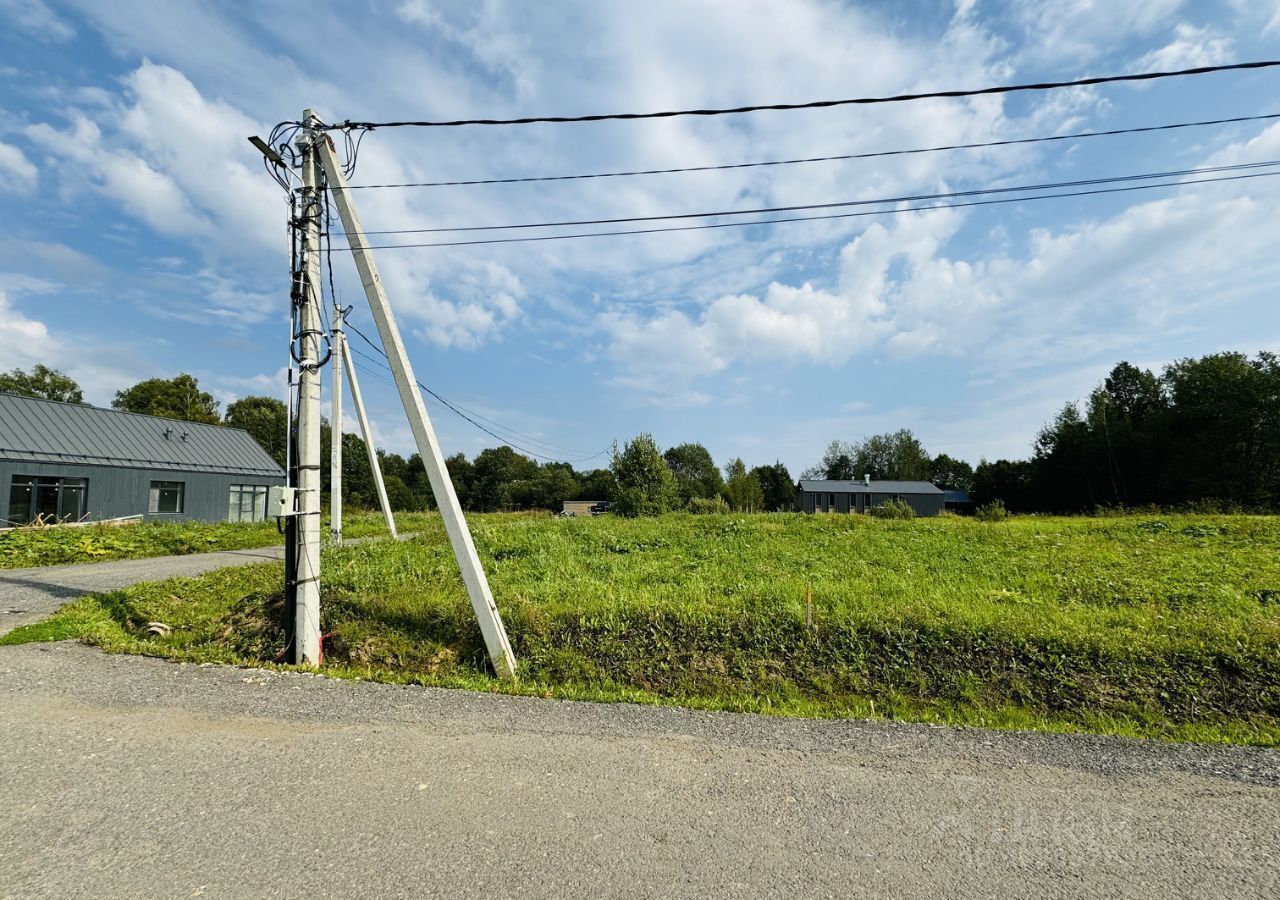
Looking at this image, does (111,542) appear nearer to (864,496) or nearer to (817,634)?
(817,634)

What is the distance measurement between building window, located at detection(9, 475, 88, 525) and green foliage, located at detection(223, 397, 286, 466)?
35951 millimetres

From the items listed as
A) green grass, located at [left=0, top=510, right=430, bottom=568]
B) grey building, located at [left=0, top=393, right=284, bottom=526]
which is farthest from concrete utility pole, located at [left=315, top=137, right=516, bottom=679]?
grey building, located at [left=0, top=393, right=284, bottom=526]

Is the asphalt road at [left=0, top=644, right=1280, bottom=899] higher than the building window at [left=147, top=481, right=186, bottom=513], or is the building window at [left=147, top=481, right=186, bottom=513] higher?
the building window at [left=147, top=481, right=186, bottom=513]

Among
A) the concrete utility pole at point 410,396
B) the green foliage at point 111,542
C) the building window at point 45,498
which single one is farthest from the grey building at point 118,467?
the concrete utility pole at point 410,396

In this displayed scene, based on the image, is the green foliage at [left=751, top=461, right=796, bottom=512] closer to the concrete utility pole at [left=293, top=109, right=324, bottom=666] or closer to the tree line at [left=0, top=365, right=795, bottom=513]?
the tree line at [left=0, top=365, right=795, bottom=513]

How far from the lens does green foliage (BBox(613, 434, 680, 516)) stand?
29.9m

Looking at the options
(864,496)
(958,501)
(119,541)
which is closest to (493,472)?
(864,496)

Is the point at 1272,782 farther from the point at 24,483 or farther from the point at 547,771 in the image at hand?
the point at 24,483

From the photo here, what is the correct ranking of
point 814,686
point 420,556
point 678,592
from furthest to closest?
point 420,556 → point 678,592 → point 814,686

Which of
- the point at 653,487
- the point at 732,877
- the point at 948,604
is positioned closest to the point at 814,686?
the point at 948,604

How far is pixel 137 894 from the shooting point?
Result: 264 centimetres

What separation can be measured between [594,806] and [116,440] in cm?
3015

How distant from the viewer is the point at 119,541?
53.4 feet

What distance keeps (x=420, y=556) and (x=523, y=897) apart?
9322 millimetres
